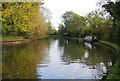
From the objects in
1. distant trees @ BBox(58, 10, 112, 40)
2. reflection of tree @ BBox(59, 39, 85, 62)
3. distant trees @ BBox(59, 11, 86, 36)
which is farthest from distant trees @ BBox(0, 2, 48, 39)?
distant trees @ BBox(59, 11, 86, 36)

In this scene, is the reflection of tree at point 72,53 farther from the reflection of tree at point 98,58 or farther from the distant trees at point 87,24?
the distant trees at point 87,24

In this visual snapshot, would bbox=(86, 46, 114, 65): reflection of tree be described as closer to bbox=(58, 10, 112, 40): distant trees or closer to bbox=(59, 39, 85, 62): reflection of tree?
bbox=(59, 39, 85, 62): reflection of tree

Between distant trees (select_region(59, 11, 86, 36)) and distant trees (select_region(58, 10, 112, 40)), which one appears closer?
distant trees (select_region(58, 10, 112, 40))

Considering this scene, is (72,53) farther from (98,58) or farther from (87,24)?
(87,24)

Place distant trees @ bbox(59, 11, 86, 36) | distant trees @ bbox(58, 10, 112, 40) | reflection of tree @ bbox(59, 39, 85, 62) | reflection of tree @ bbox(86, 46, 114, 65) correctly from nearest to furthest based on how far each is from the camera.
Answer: reflection of tree @ bbox(86, 46, 114, 65) < reflection of tree @ bbox(59, 39, 85, 62) < distant trees @ bbox(58, 10, 112, 40) < distant trees @ bbox(59, 11, 86, 36)

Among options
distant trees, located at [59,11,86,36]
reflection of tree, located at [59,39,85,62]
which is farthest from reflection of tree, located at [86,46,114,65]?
distant trees, located at [59,11,86,36]

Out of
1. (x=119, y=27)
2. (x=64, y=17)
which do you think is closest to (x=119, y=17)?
(x=119, y=27)

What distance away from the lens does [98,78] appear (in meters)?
8.48

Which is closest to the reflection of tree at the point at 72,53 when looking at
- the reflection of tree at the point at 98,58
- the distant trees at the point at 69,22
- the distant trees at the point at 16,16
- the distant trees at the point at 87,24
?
the reflection of tree at the point at 98,58

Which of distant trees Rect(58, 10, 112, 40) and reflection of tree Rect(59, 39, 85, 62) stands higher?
distant trees Rect(58, 10, 112, 40)

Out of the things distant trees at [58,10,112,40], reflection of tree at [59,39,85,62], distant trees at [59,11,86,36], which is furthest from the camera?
distant trees at [59,11,86,36]

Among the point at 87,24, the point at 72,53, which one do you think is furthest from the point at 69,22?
the point at 72,53

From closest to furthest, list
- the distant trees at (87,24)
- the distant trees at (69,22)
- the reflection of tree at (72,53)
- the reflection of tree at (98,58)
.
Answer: the reflection of tree at (98,58) → the reflection of tree at (72,53) → the distant trees at (87,24) → the distant trees at (69,22)

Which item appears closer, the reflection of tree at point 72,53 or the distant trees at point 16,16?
the reflection of tree at point 72,53
